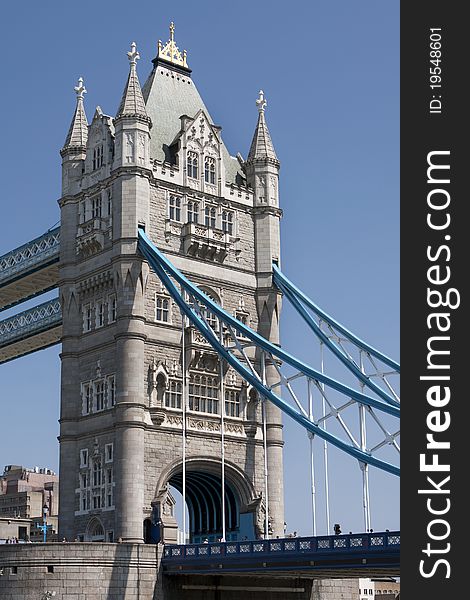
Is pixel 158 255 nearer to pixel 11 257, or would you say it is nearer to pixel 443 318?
pixel 11 257

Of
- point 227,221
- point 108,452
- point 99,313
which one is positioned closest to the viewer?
point 108,452

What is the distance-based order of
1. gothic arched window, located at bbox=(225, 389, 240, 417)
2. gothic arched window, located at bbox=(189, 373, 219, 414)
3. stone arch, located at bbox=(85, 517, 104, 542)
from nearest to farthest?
1. stone arch, located at bbox=(85, 517, 104, 542)
2. gothic arched window, located at bbox=(189, 373, 219, 414)
3. gothic arched window, located at bbox=(225, 389, 240, 417)

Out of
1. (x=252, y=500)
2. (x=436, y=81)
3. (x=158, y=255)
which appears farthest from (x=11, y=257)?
(x=436, y=81)

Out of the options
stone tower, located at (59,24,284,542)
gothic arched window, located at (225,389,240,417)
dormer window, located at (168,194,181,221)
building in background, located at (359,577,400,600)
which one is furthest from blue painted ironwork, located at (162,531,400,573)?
building in background, located at (359,577,400,600)

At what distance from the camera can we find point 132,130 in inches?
2315

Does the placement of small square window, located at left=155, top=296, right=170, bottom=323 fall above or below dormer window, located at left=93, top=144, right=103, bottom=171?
below

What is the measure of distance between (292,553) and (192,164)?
24624mm

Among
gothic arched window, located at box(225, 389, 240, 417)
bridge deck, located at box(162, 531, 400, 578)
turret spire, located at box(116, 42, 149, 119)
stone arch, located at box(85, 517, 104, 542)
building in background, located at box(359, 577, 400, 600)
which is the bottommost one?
building in background, located at box(359, 577, 400, 600)

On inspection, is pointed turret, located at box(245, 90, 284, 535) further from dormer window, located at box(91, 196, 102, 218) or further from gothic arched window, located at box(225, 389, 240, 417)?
dormer window, located at box(91, 196, 102, 218)

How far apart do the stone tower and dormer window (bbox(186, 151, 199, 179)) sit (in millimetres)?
65

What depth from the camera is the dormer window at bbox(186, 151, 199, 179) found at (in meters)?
61.5

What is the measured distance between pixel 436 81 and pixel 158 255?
116 ft

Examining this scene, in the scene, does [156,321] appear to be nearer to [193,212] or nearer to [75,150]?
[193,212]

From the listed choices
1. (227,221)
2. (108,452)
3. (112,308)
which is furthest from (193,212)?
(108,452)
